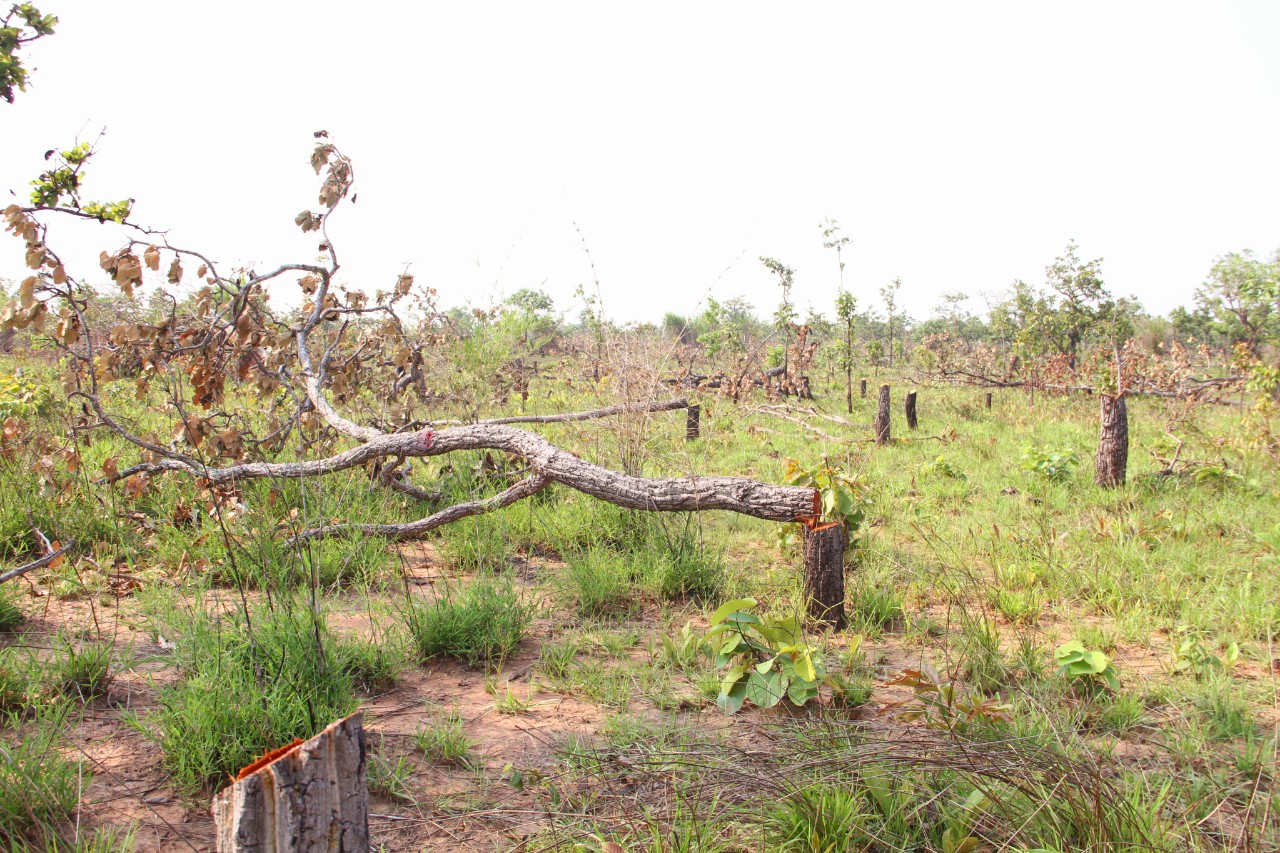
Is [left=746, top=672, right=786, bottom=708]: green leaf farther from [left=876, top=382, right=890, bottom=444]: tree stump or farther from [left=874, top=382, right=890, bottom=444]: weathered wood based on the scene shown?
[left=876, top=382, right=890, bottom=444]: tree stump

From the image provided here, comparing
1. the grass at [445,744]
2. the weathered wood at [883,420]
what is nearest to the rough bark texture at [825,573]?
the grass at [445,744]

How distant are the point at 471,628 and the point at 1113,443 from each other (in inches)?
235

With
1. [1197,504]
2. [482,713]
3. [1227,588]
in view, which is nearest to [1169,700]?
[1227,588]

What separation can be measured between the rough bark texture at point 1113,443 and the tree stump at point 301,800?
6.90 m

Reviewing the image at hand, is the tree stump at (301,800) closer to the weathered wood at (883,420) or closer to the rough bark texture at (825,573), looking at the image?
the rough bark texture at (825,573)

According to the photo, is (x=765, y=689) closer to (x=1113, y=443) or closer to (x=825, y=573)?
(x=825, y=573)

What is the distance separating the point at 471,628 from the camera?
325cm


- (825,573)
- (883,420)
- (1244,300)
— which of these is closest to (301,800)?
(825,573)

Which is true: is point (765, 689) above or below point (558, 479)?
below

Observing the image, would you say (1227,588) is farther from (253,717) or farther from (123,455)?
(123,455)

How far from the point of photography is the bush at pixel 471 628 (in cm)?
319

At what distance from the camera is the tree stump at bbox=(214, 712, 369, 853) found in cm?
125

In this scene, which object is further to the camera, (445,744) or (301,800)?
(445,744)

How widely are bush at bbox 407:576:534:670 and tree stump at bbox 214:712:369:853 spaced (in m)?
1.74
